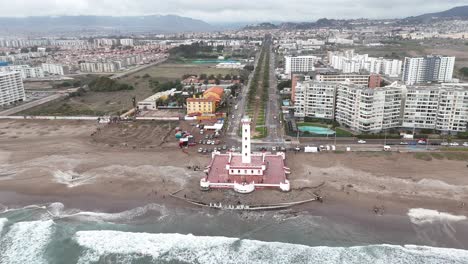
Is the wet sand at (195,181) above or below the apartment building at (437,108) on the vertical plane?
below

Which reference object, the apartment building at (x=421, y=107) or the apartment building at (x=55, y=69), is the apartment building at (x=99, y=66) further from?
the apartment building at (x=421, y=107)

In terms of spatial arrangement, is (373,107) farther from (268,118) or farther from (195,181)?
(195,181)

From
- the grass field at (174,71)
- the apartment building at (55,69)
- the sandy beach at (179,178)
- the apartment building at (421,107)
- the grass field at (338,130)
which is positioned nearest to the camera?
the sandy beach at (179,178)

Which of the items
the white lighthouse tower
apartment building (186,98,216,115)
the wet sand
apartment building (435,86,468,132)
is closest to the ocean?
the wet sand

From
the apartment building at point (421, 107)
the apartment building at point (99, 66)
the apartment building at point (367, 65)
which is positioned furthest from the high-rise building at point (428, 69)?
the apartment building at point (99, 66)

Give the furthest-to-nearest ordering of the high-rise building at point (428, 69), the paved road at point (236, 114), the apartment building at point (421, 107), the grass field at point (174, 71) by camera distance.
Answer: the grass field at point (174, 71) → the high-rise building at point (428, 69) → the paved road at point (236, 114) → the apartment building at point (421, 107)
